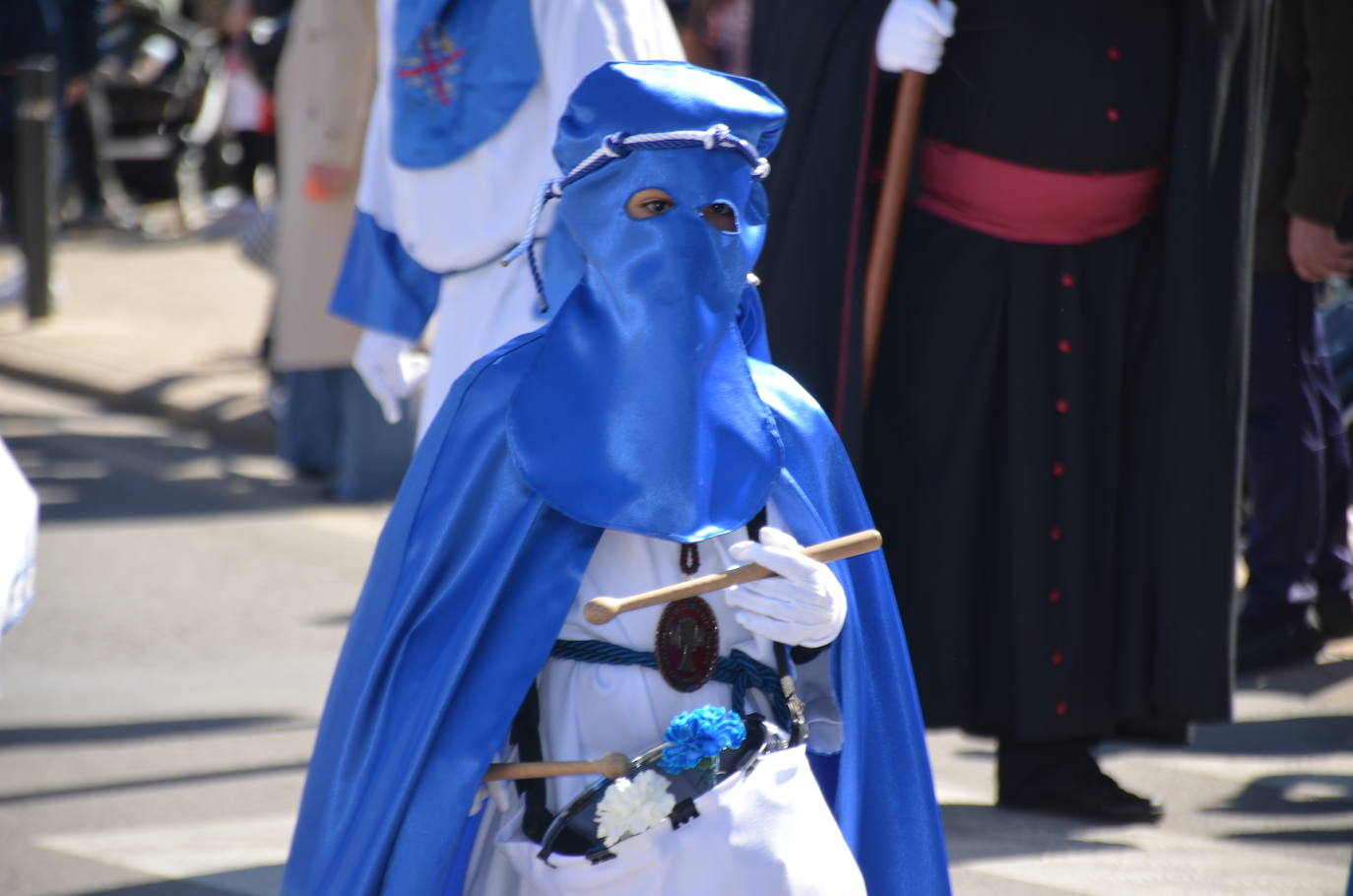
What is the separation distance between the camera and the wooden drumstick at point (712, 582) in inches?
91.3

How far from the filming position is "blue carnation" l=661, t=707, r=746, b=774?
7.78 feet

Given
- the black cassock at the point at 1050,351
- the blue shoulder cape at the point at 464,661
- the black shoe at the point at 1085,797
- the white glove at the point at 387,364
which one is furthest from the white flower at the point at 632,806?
the white glove at the point at 387,364

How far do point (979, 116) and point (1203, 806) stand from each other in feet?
5.29

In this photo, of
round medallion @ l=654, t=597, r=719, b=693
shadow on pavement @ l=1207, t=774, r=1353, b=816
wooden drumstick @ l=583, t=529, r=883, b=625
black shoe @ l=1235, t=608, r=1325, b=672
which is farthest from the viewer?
black shoe @ l=1235, t=608, r=1325, b=672

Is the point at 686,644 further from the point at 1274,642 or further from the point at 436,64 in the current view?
the point at 1274,642

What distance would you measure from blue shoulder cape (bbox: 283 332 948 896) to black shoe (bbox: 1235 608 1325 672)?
2.81 meters

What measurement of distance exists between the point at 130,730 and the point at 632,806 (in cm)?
300

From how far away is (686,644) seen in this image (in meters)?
2.52

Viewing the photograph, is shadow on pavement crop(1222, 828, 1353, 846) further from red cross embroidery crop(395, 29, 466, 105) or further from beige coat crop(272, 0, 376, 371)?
beige coat crop(272, 0, 376, 371)

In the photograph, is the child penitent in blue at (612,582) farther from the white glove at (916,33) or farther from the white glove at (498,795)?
the white glove at (916,33)

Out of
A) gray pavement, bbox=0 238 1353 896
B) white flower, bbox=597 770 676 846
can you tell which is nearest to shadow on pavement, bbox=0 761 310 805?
gray pavement, bbox=0 238 1353 896

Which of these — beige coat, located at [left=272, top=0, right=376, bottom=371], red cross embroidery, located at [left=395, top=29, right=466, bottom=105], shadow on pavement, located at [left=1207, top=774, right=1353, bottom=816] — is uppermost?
red cross embroidery, located at [left=395, top=29, right=466, bottom=105]

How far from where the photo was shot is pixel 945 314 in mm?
4027

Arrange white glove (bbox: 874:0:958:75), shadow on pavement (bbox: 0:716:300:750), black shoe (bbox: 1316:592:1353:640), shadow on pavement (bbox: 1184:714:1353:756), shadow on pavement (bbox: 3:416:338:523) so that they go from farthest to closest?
shadow on pavement (bbox: 3:416:338:523)
black shoe (bbox: 1316:592:1353:640)
shadow on pavement (bbox: 0:716:300:750)
shadow on pavement (bbox: 1184:714:1353:756)
white glove (bbox: 874:0:958:75)
